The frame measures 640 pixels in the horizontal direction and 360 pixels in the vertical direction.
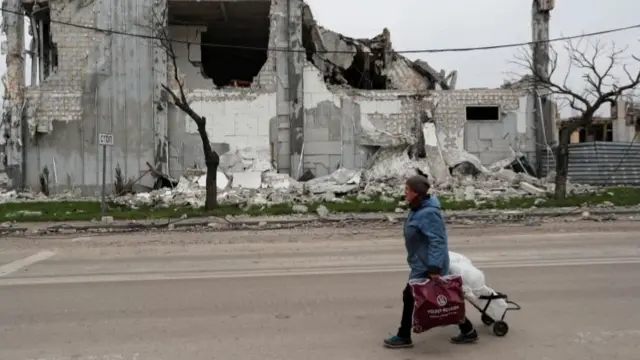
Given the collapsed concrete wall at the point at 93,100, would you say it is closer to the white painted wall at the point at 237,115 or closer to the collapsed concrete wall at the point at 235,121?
the collapsed concrete wall at the point at 235,121

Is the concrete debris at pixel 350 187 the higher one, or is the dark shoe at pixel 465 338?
the concrete debris at pixel 350 187

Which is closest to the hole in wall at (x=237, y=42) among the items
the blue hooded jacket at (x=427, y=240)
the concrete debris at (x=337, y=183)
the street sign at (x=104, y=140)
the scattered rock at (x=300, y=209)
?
the concrete debris at (x=337, y=183)

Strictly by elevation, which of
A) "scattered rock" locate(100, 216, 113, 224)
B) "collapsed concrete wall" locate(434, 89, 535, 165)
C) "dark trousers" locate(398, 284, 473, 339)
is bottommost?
"scattered rock" locate(100, 216, 113, 224)

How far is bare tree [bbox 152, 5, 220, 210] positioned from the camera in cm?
1529

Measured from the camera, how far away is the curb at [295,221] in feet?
44.5

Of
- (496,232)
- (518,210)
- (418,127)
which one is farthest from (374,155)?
(496,232)

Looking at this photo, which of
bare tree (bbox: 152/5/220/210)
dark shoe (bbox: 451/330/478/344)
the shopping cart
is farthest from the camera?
bare tree (bbox: 152/5/220/210)

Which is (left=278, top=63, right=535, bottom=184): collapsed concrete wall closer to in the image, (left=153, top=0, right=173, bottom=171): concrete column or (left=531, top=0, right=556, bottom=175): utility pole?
(left=531, top=0, right=556, bottom=175): utility pole

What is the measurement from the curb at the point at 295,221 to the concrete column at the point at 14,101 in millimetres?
8423

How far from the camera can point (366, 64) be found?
25344 millimetres

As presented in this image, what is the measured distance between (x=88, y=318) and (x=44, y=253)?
5574mm

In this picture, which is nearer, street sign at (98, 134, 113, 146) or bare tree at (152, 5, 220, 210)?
street sign at (98, 134, 113, 146)

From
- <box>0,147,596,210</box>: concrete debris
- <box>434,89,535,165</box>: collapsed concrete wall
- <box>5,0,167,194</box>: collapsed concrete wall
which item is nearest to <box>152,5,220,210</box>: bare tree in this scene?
<box>5,0,167,194</box>: collapsed concrete wall

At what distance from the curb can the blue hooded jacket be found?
30.5 feet
